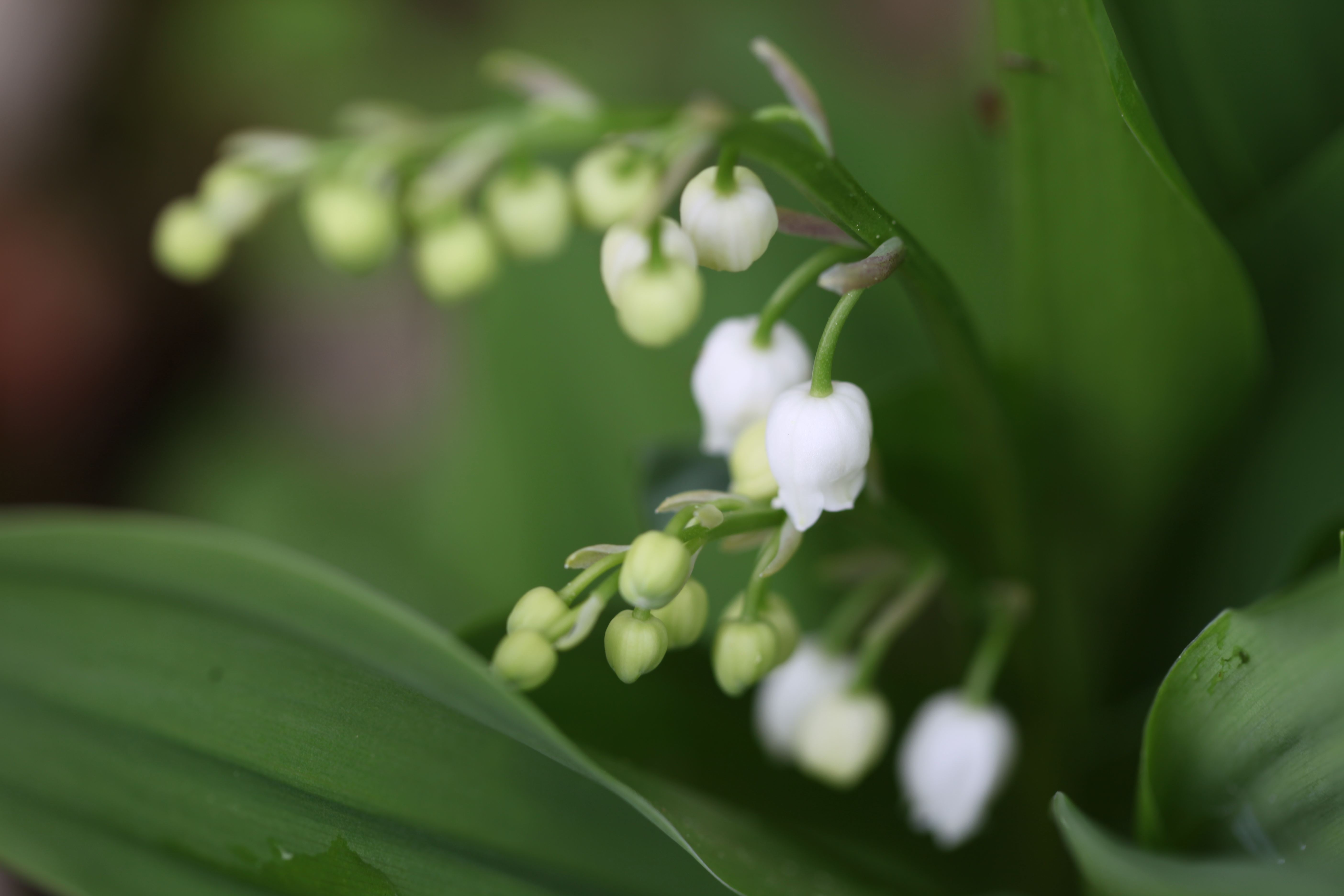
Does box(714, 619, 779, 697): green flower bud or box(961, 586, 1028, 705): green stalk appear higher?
box(714, 619, 779, 697): green flower bud

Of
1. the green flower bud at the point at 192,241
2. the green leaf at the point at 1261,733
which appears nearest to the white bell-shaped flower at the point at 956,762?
the green leaf at the point at 1261,733

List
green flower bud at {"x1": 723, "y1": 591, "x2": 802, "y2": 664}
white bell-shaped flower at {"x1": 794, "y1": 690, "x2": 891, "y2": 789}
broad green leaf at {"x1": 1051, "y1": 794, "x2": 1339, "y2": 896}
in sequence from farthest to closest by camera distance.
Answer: white bell-shaped flower at {"x1": 794, "y1": 690, "x2": 891, "y2": 789} → green flower bud at {"x1": 723, "y1": 591, "x2": 802, "y2": 664} → broad green leaf at {"x1": 1051, "y1": 794, "x2": 1339, "y2": 896}

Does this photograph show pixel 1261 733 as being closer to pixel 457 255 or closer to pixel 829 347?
pixel 829 347

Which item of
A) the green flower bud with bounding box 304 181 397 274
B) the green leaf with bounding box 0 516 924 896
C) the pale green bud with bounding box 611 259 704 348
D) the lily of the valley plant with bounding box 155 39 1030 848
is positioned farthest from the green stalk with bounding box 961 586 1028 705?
the green flower bud with bounding box 304 181 397 274

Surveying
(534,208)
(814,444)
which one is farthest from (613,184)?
(814,444)

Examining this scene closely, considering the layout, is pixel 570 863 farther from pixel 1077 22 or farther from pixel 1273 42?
pixel 1273 42

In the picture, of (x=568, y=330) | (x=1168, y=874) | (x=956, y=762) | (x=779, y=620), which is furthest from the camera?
(x=568, y=330)

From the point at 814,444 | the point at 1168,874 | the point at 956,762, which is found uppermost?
the point at 814,444

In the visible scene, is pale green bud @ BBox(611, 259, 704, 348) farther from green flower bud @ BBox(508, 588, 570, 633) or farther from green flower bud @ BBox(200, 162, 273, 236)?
green flower bud @ BBox(200, 162, 273, 236)
